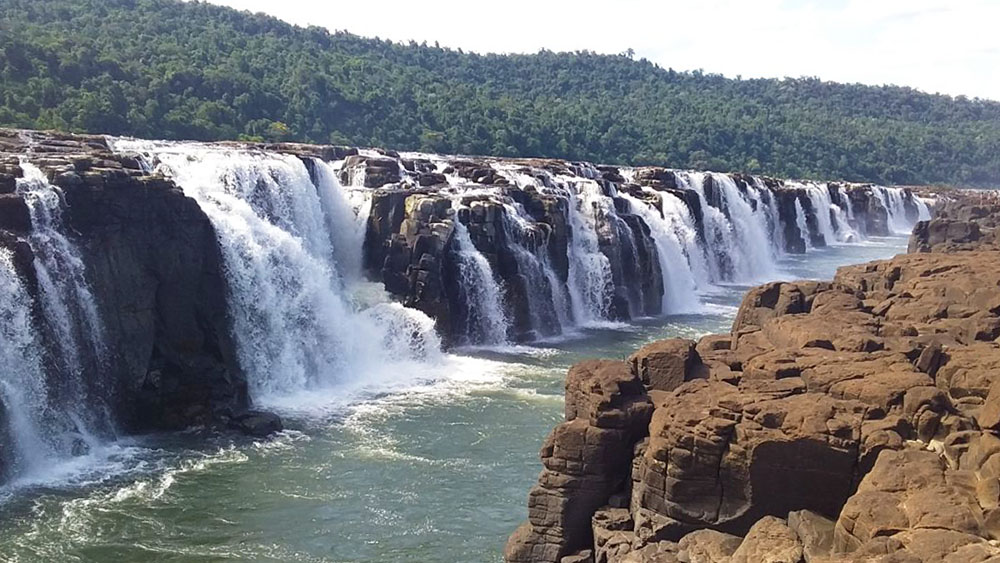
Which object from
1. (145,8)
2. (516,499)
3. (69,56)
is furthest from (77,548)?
(145,8)

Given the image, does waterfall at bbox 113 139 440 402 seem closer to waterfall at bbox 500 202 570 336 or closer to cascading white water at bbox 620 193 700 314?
waterfall at bbox 500 202 570 336

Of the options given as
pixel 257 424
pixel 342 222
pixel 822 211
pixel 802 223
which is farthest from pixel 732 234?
pixel 257 424

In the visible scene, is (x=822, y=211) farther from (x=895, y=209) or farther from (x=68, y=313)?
(x=68, y=313)

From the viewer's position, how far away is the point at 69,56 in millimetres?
63938

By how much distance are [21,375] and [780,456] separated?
16.8 metres

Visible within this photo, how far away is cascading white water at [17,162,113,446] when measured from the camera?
21.9m

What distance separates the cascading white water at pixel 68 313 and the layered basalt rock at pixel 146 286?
7.5 inches

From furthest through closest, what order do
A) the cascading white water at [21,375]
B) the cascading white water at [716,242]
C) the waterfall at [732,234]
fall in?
the waterfall at [732,234]
the cascading white water at [716,242]
the cascading white water at [21,375]

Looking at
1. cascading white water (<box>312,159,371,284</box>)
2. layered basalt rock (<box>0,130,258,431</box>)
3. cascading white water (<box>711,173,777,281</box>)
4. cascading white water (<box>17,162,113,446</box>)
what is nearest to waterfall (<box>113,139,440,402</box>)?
cascading white water (<box>312,159,371,284</box>)

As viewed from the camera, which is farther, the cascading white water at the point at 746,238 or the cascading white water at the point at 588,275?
the cascading white water at the point at 746,238

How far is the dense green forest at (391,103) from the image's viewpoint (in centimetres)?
6378

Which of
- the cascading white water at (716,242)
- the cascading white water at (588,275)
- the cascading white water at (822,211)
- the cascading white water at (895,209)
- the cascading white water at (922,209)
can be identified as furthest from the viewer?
the cascading white water at (922,209)

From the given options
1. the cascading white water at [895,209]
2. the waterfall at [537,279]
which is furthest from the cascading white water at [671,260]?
the cascading white water at [895,209]

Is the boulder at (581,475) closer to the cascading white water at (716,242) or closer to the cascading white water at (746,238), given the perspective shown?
the cascading white water at (716,242)
